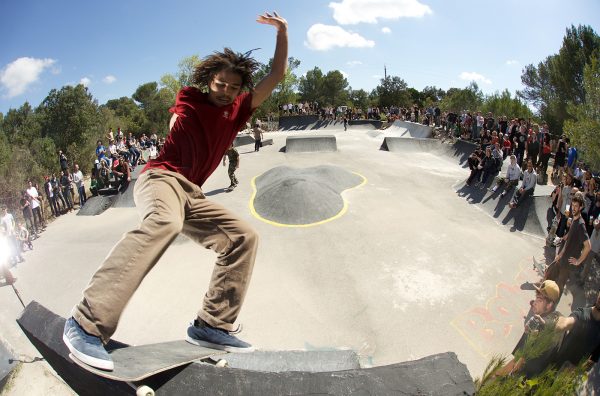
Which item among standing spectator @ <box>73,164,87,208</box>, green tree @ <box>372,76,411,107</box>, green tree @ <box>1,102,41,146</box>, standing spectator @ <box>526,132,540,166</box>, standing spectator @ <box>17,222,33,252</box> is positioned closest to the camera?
standing spectator @ <box>17,222,33,252</box>

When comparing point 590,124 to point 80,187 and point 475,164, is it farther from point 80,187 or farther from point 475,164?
point 80,187

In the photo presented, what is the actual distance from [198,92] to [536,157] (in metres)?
16.4

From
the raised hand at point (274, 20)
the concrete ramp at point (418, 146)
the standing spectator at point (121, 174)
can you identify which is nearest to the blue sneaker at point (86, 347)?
the raised hand at point (274, 20)

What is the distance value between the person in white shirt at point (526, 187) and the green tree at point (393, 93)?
176 ft

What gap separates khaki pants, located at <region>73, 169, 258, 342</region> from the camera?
197 centimetres

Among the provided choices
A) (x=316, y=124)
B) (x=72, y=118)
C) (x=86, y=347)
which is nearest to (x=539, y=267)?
(x=86, y=347)

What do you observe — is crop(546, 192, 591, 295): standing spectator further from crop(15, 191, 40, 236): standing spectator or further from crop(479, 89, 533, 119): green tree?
crop(479, 89, 533, 119): green tree

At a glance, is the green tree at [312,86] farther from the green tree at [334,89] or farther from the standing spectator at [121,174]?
the standing spectator at [121,174]

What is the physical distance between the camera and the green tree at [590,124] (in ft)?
36.1

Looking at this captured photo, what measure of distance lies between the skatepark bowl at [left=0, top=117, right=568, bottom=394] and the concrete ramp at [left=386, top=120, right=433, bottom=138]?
37.6ft

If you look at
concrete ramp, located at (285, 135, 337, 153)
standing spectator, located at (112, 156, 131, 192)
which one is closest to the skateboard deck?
standing spectator, located at (112, 156, 131, 192)

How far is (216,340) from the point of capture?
271 centimetres

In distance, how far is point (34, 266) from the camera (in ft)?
33.3

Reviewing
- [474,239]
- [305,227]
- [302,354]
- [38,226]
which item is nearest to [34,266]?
[38,226]
